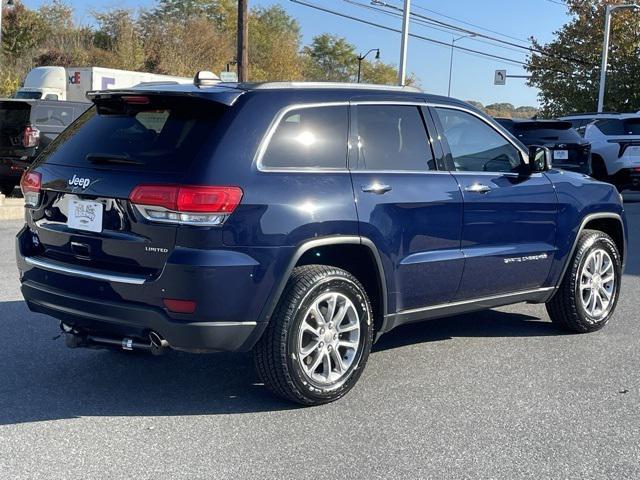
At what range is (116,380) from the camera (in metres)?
4.95

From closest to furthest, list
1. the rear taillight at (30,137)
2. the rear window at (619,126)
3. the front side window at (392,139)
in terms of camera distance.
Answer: the front side window at (392,139)
the rear taillight at (30,137)
the rear window at (619,126)

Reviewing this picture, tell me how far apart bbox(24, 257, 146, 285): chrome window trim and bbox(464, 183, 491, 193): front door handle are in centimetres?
225

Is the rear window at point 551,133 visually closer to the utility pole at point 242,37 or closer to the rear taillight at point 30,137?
the rear taillight at point 30,137

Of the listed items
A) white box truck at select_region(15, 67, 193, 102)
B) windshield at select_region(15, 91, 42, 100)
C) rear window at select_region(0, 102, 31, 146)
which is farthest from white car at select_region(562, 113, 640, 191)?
windshield at select_region(15, 91, 42, 100)

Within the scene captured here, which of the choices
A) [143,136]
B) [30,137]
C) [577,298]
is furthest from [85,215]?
[30,137]

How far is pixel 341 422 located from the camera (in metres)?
4.30

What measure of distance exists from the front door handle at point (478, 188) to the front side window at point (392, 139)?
11.8 inches

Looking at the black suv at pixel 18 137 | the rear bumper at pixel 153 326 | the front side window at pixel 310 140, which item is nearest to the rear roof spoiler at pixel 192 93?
the front side window at pixel 310 140

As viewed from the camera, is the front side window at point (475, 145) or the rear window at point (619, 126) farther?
the rear window at point (619, 126)

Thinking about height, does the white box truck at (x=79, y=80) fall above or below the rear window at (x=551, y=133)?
above

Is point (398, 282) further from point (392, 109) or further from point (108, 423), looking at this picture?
point (108, 423)

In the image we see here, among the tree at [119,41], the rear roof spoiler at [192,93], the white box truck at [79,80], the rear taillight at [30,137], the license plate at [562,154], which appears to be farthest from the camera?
the tree at [119,41]

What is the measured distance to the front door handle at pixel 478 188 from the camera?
526 centimetres

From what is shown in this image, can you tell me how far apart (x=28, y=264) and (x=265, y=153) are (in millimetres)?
1569
